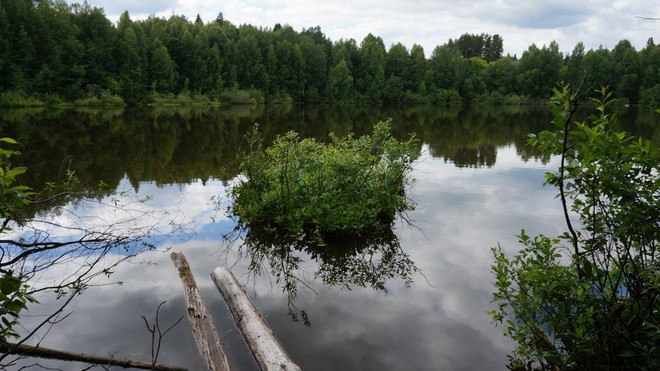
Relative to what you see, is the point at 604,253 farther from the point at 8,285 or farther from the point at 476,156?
the point at 476,156

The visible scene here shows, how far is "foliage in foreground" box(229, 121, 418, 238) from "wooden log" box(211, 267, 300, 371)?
10.9 feet

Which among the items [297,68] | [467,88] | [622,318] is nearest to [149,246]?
[622,318]

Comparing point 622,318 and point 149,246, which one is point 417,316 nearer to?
point 622,318

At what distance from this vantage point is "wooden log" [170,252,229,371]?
19.7ft

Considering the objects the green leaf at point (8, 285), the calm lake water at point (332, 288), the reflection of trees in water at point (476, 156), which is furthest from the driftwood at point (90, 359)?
the reflection of trees in water at point (476, 156)

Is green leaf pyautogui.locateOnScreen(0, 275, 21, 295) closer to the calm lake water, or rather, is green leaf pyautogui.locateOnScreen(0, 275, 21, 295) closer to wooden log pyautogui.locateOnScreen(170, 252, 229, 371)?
wooden log pyautogui.locateOnScreen(170, 252, 229, 371)

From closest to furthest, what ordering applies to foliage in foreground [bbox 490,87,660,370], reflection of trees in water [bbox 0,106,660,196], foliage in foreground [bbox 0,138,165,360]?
foliage in foreground [bbox 490,87,660,370]
foliage in foreground [bbox 0,138,165,360]
reflection of trees in water [bbox 0,106,660,196]

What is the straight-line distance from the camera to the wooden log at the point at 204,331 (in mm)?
6020

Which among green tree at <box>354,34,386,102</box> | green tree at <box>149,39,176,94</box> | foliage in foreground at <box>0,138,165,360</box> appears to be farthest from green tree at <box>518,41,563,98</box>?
foliage in foreground at <box>0,138,165,360</box>

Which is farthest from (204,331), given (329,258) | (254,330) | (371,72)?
(371,72)

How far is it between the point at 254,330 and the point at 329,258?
415 centimetres

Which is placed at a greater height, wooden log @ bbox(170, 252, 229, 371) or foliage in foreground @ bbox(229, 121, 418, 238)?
foliage in foreground @ bbox(229, 121, 418, 238)

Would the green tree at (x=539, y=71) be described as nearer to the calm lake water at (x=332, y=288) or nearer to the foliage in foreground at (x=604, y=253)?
the calm lake water at (x=332, y=288)

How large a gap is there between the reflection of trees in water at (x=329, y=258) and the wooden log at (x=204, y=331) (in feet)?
5.45
